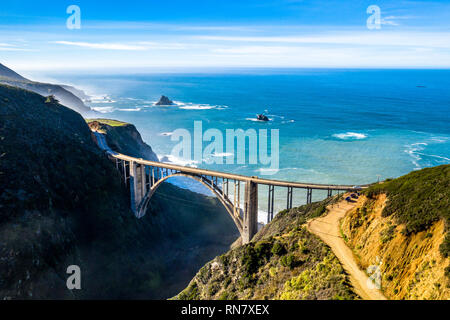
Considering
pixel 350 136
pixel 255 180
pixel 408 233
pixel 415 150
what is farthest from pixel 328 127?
pixel 408 233

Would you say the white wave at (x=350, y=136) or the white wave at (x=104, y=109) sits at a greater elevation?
the white wave at (x=104, y=109)

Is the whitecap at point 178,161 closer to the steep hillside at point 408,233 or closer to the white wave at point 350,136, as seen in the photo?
the white wave at point 350,136

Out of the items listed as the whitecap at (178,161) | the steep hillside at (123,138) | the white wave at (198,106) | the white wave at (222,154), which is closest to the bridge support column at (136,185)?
the steep hillside at (123,138)

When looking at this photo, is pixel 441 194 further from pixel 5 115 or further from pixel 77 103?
pixel 77 103

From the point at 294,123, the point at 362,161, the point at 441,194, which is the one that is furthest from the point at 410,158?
the point at 441,194

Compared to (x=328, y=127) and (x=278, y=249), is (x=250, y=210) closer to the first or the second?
(x=278, y=249)
